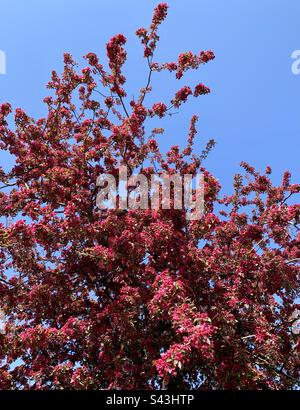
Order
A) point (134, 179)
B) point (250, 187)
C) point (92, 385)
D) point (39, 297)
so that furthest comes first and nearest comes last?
point (250, 187)
point (134, 179)
point (39, 297)
point (92, 385)

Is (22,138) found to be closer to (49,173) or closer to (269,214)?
(49,173)

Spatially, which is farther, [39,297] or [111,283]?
[111,283]

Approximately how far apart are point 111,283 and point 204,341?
2.89m

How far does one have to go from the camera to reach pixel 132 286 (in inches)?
316

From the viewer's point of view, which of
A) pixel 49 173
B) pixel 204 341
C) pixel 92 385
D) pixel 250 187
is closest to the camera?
pixel 204 341

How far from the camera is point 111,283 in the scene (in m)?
8.31

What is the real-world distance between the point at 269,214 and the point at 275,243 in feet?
7.13

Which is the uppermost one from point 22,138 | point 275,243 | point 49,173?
point 22,138

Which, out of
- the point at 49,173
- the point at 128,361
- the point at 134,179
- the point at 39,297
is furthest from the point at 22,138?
the point at 128,361

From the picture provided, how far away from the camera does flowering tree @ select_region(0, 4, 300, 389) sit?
707cm

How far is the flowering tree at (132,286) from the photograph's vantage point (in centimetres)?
707

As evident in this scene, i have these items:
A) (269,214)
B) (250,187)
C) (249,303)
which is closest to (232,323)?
(249,303)
